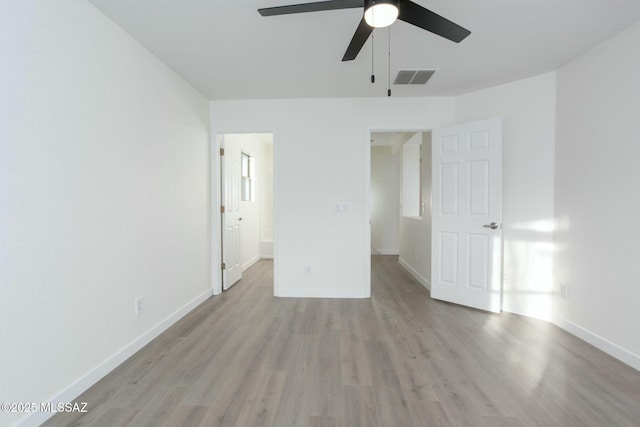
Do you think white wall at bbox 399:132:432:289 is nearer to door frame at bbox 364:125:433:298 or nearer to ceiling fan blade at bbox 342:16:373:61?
door frame at bbox 364:125:433:298

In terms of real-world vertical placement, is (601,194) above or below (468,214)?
above

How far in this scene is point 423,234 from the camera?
4082mm

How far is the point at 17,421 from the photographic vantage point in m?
1.35

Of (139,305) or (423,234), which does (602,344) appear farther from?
(139,305)

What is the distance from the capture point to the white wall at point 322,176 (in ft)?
11.3

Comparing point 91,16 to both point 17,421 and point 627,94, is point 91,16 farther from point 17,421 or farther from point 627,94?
point 627,94

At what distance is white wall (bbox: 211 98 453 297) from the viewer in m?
3.45

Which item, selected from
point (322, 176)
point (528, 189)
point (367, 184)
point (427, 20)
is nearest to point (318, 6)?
point (427, 20)

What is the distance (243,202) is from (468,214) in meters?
3.47

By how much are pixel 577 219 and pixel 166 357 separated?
3.63 m

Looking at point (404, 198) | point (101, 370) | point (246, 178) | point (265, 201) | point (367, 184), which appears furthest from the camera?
point (265, 201)

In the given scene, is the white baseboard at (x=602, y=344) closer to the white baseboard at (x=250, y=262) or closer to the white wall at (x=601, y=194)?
the white wall at (x=601, y=194)

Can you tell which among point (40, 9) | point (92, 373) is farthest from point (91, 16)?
point (92, 373)

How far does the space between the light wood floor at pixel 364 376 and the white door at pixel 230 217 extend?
98 centimetres
